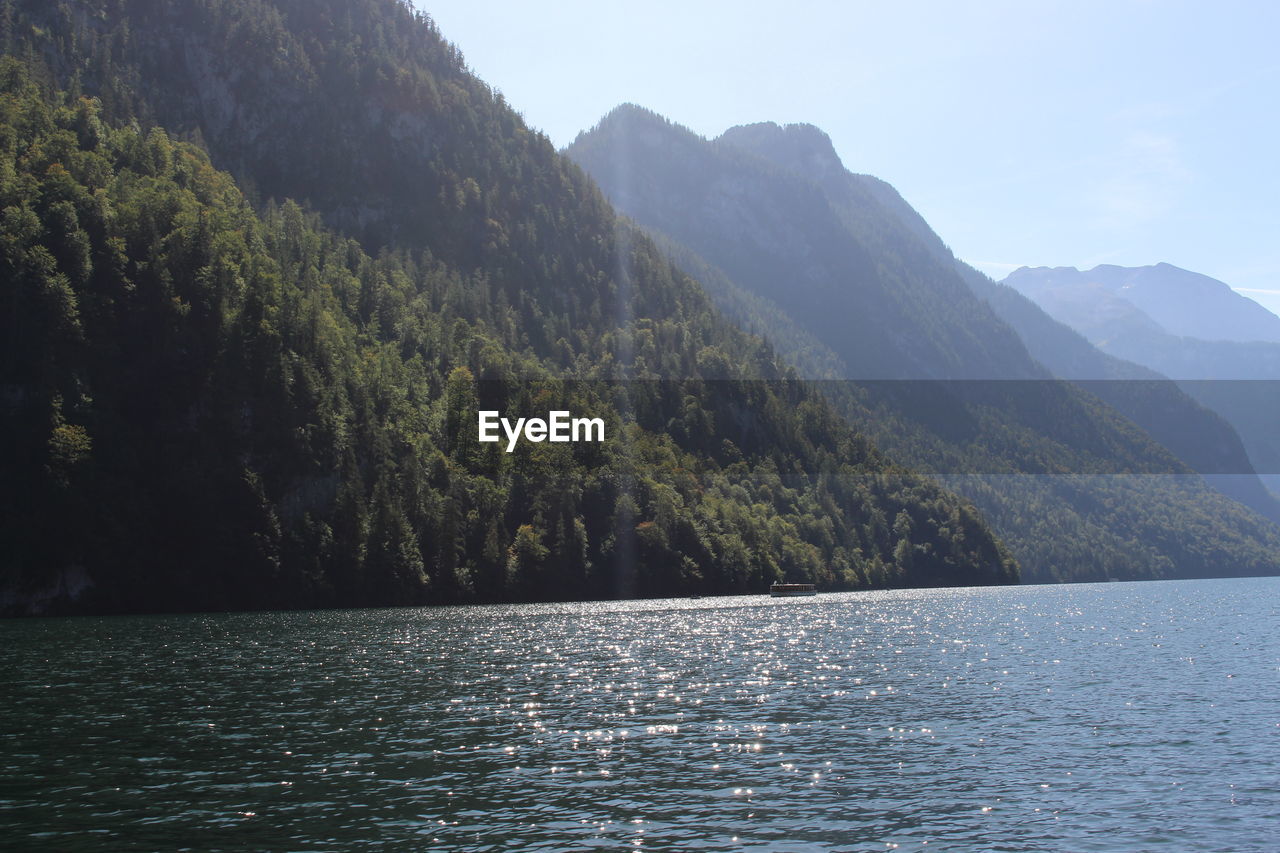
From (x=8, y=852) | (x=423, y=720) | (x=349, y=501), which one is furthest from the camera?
(x=349, y=501)

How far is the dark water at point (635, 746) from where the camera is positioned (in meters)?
33.2

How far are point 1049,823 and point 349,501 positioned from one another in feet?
502

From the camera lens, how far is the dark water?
3319cm

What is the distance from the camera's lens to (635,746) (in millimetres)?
47406

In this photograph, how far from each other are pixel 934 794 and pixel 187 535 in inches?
5726

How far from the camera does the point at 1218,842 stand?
32219 millimetres

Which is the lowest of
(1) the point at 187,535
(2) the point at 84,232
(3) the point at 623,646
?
(3) the point at 623,646

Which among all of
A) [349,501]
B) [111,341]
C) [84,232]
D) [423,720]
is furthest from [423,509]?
[423,720]

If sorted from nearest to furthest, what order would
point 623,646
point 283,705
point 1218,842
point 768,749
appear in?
point 1218,842
point 768,749
point 283,705
point 623,646

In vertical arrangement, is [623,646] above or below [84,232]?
below

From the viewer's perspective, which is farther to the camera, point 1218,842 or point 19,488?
point 19,488

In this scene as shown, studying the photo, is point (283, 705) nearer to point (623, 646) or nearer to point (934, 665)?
point (623, 646)

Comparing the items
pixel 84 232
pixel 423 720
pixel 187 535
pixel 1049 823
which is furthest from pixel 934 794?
pixel 84 232

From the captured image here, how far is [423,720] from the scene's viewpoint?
2124 inches
